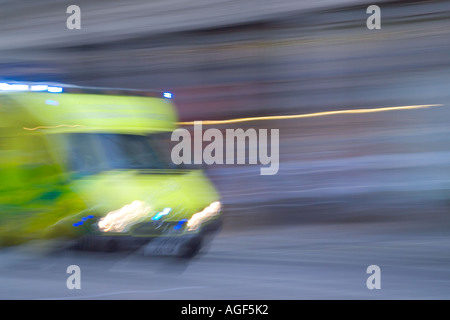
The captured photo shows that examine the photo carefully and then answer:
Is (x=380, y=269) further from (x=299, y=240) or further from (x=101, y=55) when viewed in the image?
(x=101, y=55)

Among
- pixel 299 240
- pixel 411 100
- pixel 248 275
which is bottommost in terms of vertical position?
pixel 248 275

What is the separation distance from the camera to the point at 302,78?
32.1ft

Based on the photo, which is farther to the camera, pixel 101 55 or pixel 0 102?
pixel 101 55

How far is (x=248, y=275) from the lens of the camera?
245 inches

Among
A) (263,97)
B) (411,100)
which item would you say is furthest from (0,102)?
(411,100)

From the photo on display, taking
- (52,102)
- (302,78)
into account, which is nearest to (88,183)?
(52,102)

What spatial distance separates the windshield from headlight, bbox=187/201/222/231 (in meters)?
0.77

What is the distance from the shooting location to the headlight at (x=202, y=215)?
5836mm

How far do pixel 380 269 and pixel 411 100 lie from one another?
362cm

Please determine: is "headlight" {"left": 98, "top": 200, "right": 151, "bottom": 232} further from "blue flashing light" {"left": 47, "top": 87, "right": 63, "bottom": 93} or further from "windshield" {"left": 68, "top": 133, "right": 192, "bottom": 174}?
"blue flashing light" {"left": 47, "top": 87, "right": 63, "bottom": 93}

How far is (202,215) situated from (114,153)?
1147 millimetres

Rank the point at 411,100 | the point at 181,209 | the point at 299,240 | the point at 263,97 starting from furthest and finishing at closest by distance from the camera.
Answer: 1. the point at 263,97
2. the point at 411,100
3. the point at 299,240
4. the point at 181,209

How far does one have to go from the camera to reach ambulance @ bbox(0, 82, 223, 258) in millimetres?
5641

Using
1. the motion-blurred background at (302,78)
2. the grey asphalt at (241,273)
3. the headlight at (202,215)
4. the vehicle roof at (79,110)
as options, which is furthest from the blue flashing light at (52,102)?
the motion-blurred background at (302,78)
